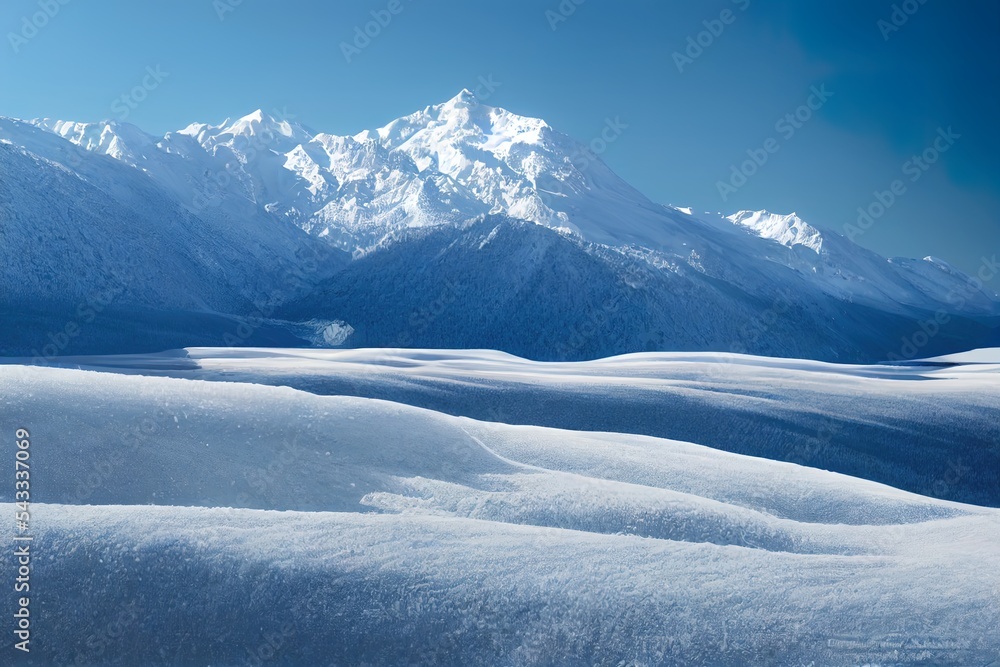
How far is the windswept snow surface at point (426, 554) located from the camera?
13.4 ft

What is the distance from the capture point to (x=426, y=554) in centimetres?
458

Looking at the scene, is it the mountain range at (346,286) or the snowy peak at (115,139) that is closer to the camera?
the mountain range at (346,286)

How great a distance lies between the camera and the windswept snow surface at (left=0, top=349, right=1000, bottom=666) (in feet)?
13.4

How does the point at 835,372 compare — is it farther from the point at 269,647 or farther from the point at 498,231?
the point at 498,231

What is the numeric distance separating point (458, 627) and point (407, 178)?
5671 inches
